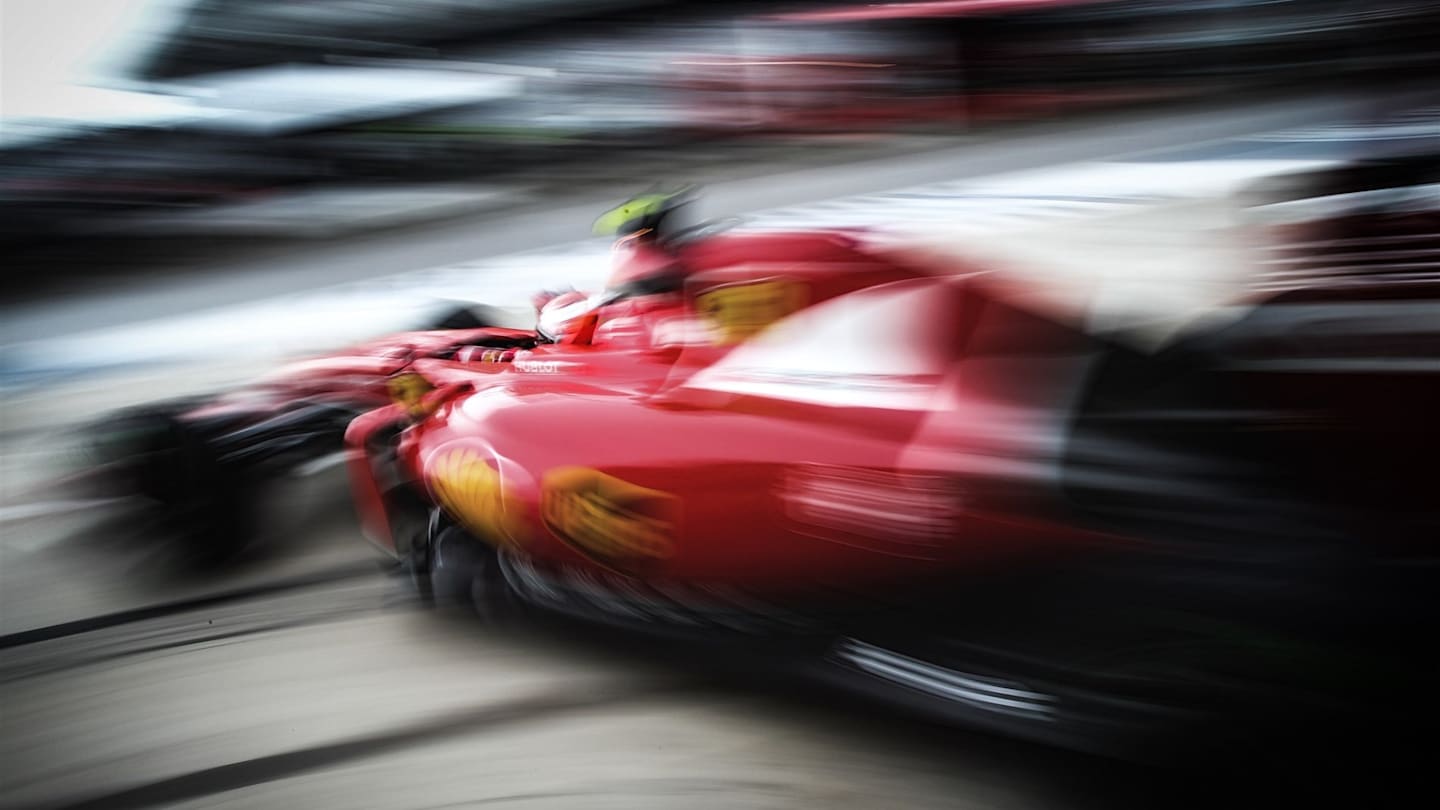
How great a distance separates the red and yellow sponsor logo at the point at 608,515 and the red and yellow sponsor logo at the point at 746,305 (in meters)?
0.18

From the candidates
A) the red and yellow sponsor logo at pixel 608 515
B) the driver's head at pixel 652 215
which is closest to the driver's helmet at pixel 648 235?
Answer: the driver's head at pixel 652 215

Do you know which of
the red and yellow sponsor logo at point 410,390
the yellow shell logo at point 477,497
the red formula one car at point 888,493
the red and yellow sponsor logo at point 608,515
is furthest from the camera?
the red and yellow sponsor logo at point 410,390

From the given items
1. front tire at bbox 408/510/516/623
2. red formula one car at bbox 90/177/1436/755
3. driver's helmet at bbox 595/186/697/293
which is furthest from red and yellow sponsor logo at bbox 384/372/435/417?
driver's helmet at bbox 595/186/697/293

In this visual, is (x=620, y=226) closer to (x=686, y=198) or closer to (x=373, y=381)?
(x=686, y=198)

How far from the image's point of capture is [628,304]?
1.04 m

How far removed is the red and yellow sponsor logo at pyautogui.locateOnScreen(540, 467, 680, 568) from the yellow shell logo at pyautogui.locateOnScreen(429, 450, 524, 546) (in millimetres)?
52

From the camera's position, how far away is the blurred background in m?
0.77

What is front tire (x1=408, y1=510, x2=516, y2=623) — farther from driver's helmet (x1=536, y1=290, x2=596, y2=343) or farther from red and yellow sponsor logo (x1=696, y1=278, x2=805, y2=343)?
red and yellow sponsor logo (x1=696, y1=278, x2=805, y2=343)

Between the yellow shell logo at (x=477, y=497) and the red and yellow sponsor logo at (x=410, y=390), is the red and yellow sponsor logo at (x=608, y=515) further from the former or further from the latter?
the red and yellow sponsor logo at (x=410, y=390)

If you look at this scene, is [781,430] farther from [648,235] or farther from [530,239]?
[530,239]

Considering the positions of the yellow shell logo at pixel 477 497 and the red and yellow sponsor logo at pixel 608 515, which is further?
the yellow shell logo at pixel 477 497

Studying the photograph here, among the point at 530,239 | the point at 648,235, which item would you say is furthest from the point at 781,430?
the point at 530,239

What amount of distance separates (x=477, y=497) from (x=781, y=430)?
0.35 m

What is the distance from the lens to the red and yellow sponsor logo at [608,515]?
2.89ft
